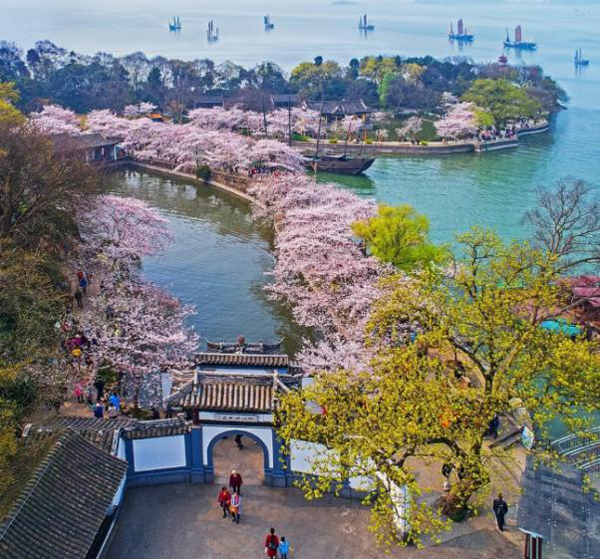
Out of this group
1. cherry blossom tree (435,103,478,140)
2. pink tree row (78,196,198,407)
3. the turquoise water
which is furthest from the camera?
cherry blossom tree (435,103,478,140)

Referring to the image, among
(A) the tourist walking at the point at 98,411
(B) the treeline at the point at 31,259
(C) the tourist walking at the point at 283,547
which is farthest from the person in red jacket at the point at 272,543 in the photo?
(A) the tourist walking at the point at 98,411

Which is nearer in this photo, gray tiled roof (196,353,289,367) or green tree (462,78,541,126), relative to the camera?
gray tiled roof (196,353,289,367)

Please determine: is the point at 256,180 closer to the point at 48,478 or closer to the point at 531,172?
the point at 531,172

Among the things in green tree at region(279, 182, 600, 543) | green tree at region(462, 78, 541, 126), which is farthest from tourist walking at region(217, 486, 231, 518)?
green tree at region(462, 78, 541, 126)

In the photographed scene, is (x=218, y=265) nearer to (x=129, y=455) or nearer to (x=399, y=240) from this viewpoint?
(x=399, y=240)

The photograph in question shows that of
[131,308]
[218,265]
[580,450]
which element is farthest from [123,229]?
[580,450]

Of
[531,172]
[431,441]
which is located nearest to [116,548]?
[431,441]

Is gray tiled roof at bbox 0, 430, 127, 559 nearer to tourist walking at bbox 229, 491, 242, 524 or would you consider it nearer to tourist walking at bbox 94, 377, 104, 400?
tourist walking at bbox 229, 491, 242, 524

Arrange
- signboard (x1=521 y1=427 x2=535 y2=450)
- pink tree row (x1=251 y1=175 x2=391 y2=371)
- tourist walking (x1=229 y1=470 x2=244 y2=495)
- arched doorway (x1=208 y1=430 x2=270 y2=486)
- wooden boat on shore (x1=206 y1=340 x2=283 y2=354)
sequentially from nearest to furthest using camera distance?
tourist walking (x1=229 y1=470 x2=244 y2=495)
arched doorway (x1=208 y1=430 x2=270 y2=486)
signboard (x1=521 y1=427 x2=535 y2=450)
wooden boat on shore (x1=206 y1=340 x2=283 y2=354)
pink tree row (x1=251 y1=175 x2=391 y2=371)
